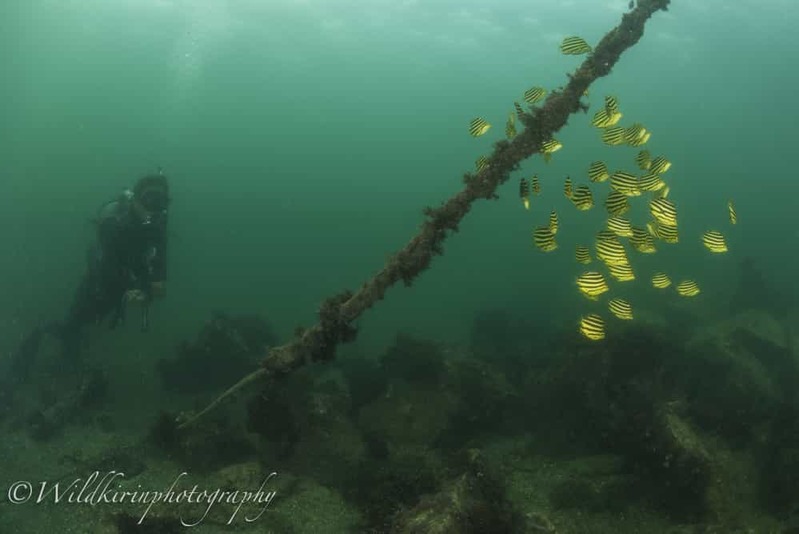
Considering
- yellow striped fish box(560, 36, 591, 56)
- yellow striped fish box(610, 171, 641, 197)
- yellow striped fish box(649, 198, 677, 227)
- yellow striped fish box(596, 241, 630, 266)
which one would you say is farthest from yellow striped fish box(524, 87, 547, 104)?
yellow striped fish box(596, 241, 630, 266)

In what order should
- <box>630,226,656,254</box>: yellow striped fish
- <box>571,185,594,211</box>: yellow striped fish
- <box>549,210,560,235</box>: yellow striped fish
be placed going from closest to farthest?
<box>549,210,560,235</box>: yellow striped fish → <box>571,185,594,211</box>: yellow striped fish → <box>630,226,656,254</box>: yellow striped fish

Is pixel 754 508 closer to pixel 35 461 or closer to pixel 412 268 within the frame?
pixel 412 268

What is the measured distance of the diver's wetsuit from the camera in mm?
12852

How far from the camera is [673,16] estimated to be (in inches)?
1435

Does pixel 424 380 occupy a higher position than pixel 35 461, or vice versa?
pixel 424 380

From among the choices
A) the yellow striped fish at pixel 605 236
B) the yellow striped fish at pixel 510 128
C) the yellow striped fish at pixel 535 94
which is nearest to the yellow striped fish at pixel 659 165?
the yellow striped fish at pixel 605 236

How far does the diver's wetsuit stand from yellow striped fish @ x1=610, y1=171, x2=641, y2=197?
35.9ft

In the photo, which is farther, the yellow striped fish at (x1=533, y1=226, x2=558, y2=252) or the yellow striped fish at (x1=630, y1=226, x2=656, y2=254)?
the yellow striped fish at (x1=630, y1=226, x2=656, y2=254)

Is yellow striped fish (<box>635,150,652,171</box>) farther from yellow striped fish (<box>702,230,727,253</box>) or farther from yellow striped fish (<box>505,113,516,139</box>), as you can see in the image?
yellow striped fish (<box>505,113,516,139</box>)

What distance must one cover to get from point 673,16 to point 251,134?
125m

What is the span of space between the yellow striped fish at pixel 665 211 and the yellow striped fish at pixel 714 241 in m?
0.99

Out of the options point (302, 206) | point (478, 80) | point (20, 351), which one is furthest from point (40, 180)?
A: point (20, 351)

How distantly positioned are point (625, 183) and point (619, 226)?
589 mm

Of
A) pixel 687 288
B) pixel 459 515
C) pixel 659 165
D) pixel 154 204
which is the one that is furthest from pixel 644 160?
pixel 154 204
